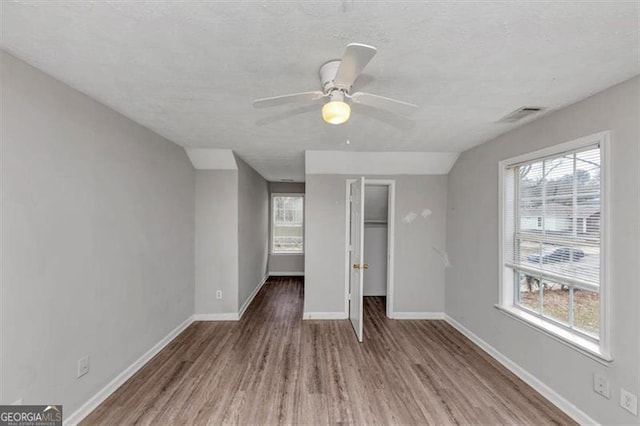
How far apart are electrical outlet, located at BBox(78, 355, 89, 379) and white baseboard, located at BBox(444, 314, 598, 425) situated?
12.0ft

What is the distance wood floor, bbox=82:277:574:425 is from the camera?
195 centimetres

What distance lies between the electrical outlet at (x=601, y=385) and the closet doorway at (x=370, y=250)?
1.94 metres

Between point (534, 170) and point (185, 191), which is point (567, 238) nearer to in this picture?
point (534, 170)

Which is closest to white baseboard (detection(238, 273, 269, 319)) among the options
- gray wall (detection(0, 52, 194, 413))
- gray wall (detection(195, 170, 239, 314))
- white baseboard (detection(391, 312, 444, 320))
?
gray wall (detection(195, 170, 239, 314))

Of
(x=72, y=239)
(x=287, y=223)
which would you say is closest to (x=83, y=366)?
(x=72, y=239)

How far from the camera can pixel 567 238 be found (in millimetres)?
2084

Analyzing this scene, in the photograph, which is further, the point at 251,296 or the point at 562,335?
the point at 251,296

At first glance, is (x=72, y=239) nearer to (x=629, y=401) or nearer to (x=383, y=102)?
(x=383, y=102)

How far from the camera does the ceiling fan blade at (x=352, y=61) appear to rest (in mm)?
1000

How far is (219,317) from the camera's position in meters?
3.69

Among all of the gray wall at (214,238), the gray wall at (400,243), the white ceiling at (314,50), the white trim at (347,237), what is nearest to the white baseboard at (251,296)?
the gray wall at (214,238)

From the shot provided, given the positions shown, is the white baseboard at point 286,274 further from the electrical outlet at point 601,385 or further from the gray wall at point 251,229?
the electrical outlet at point 601,385

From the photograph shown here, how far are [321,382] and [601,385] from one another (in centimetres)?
204

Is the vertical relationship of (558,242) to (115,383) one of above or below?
above
